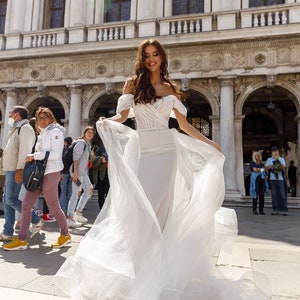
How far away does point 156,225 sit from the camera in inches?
93.1

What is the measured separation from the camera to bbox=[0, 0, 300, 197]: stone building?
11977 millimetres

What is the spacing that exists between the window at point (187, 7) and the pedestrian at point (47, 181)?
11.9 m

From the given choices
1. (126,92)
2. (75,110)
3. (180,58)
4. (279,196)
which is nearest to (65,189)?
(126,92)

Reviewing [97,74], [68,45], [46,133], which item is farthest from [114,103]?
[46,133]

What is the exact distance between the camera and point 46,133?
416 cm

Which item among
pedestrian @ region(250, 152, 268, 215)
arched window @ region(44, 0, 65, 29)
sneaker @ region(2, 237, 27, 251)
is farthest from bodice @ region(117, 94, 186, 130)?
arched window @ region(44, 0, 65, 29)

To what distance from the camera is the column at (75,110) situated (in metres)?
13.6

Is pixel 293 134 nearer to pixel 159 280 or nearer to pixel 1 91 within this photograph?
pixel 1 91

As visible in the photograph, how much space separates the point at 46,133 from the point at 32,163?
418 mm

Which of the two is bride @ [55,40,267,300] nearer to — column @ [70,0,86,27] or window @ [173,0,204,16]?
window @ [173,0,204,16]

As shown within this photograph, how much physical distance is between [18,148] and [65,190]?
70.6 inches

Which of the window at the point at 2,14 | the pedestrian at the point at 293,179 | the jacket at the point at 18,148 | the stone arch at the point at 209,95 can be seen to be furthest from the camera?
the window at the point at 2,14

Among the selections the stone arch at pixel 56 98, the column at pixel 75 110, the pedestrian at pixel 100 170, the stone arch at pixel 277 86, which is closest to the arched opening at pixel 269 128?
the stone arch at pixel 277 86

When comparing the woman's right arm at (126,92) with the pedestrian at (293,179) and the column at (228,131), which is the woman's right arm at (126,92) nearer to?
the column at (228,131)
